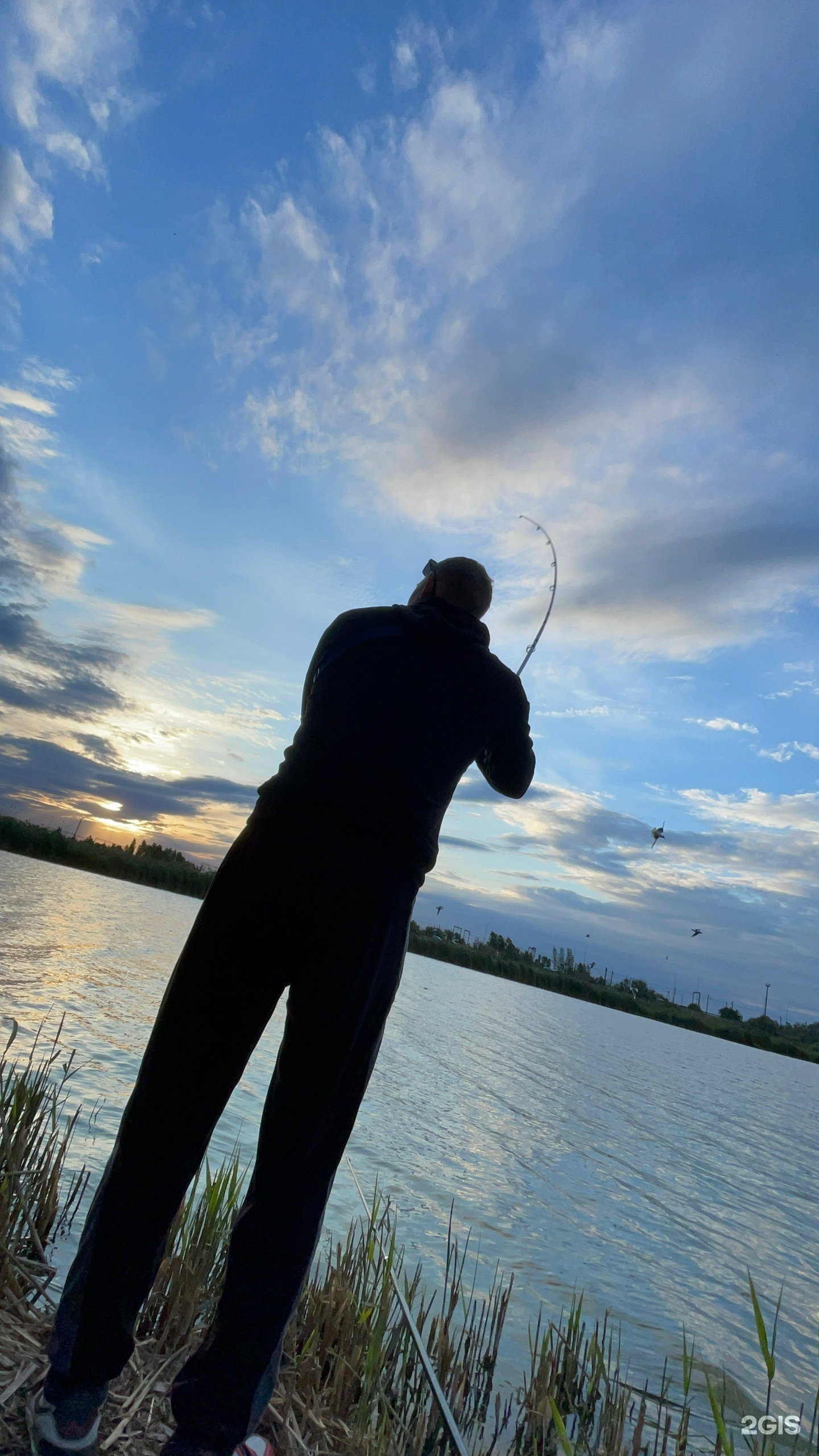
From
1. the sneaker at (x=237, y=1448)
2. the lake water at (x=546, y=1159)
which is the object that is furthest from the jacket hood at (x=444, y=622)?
the lake water at (x=546, y=1159)

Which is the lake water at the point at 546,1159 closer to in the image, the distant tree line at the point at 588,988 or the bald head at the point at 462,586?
the bald head at the point at 462,586

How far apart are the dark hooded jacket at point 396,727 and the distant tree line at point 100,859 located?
48.0 metres

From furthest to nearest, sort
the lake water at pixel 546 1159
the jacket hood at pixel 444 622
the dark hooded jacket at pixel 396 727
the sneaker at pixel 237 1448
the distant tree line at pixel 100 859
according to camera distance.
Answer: the distant tree line at pixel 100 859, the lake water at pixel 546 1159, the jacket hood at pixel 444 622, the dark hooded jacket at pixel 396 727, the sneaker at pixel 237 1448

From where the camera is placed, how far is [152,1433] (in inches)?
77.2

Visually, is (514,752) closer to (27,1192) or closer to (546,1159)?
(27,1192)

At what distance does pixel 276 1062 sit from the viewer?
1.85 m

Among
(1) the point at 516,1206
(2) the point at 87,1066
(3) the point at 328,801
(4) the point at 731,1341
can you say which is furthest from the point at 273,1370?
(2) the point at 87,1066

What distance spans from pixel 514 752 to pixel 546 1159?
819cm

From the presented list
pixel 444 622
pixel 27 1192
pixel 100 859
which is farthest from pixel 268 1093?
pixel 100 859

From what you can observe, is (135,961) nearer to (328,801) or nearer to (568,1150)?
(568,1150)

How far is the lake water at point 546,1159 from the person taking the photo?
17.3 feet

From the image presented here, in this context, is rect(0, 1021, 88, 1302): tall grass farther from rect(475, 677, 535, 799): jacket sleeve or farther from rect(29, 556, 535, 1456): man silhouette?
rect(475, 677, 535, 799): jacket sleeve

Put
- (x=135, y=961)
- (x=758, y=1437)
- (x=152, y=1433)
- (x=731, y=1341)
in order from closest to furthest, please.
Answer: (x=152, y=1433) → (x=758, y=1437) → (x=731, y=1341) → (x=135, y=961)

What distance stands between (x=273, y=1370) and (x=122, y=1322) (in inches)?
15.3
